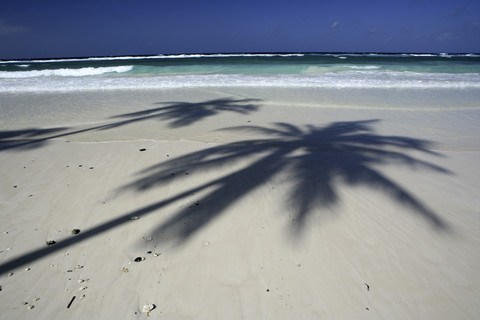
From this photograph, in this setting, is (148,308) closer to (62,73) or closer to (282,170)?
(282,170)

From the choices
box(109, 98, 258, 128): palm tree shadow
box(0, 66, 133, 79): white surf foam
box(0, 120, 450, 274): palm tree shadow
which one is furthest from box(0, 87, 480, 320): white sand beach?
box(0, 66, 133, 79): white surf foam

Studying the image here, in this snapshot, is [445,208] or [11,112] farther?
[11,112]

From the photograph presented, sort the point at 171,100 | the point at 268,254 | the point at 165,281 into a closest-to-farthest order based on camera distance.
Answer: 1. the point at 165,281
2. the point at 268,254
3. the point at 171,100

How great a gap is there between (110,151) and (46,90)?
11445mm

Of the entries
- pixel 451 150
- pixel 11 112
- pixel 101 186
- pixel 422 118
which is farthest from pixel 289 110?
pixel 11 112

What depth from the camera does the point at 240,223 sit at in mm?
3799

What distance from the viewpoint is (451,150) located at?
6.28 meters

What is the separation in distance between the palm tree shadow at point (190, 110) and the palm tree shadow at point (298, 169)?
2.53 meters

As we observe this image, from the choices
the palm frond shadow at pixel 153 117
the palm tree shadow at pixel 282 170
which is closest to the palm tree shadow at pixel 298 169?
the palm tree shadow at pixel 282 170

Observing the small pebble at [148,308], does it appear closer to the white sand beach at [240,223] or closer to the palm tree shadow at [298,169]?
the white sand beach at [240,223]

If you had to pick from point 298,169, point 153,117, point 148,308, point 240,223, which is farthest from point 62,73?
point 148,308

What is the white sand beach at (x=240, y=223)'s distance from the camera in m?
2.75

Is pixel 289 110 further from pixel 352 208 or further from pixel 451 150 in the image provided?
pixel 352 208

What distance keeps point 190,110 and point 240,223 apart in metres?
6.77
